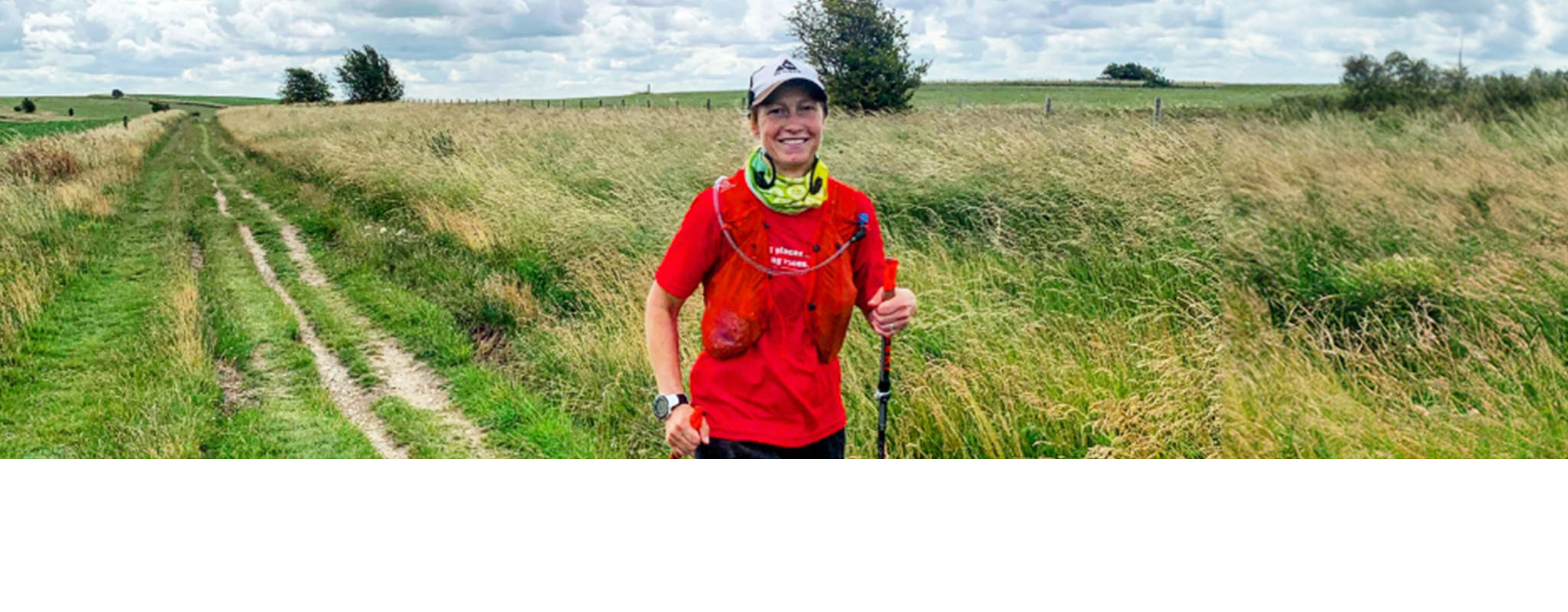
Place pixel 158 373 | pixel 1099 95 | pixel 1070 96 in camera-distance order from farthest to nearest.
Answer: pixel 1070 96, pixel 1099 95, pixel 158 373

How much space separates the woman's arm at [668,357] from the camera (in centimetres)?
262

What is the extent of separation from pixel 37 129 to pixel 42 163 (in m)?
4.19

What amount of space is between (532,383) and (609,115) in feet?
11.7

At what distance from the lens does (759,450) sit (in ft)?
8.86

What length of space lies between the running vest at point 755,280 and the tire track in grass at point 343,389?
3.01 meters

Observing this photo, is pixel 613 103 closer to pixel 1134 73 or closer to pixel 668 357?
pixel 1134 73

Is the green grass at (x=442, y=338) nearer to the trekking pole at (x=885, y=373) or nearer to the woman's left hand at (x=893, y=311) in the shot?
the trekking pole at (x=885, y=373)

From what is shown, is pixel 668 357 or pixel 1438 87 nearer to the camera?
pixel 668 357

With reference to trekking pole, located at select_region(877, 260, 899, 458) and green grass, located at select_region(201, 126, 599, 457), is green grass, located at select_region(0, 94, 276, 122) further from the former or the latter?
trekking pole, located at select_region(877, 260, 899, 458)

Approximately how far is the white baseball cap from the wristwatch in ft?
2.47

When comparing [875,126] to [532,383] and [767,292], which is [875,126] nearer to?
[532,383]

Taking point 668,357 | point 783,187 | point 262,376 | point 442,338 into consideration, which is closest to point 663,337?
point 668,357

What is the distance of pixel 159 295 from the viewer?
6180 millimetres
